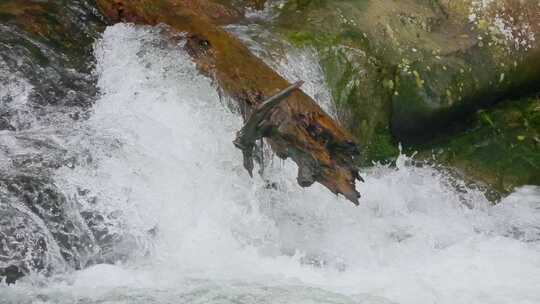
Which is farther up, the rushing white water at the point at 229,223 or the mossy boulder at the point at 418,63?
the mossy boulder at the point at 418,63

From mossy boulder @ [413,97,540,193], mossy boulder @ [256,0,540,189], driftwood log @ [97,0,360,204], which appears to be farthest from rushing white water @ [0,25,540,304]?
mossy boulder @ [256,0,540,189]

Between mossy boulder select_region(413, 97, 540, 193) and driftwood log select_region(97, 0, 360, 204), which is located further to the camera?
mossy boulder select_region(413, 97, 540, 193)

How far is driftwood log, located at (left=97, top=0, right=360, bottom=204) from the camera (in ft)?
15.9

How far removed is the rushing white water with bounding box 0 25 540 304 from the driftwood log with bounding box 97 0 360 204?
198 millimetres

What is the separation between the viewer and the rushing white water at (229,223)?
15.5ft

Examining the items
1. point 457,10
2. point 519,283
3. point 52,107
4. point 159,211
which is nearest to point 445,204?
point 519,283

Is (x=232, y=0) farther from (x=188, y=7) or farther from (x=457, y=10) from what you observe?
(x=457, y=10)

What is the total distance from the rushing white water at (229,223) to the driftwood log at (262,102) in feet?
0.65

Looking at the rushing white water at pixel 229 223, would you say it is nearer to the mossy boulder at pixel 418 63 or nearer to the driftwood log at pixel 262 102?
the driftwood log at pixel 262 102

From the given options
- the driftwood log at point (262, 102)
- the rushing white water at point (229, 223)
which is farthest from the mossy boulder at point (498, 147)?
the driftwood log at point (262, 102)

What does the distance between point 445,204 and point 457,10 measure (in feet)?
6.70

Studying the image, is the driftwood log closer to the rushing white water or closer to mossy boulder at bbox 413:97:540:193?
the rushing white water

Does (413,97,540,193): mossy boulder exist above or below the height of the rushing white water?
above

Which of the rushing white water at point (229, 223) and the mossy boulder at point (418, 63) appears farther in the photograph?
the mossy boulder at point (418, 63)
